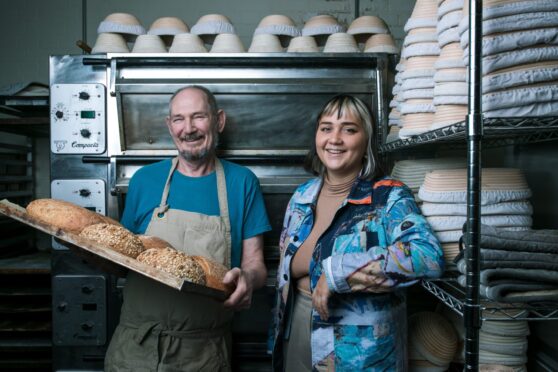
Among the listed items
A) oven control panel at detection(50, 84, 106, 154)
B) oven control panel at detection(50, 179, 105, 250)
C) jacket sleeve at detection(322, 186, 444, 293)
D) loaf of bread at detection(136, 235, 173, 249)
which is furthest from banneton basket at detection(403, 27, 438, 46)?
oven control panel at detection(50, 179, 105, 250)

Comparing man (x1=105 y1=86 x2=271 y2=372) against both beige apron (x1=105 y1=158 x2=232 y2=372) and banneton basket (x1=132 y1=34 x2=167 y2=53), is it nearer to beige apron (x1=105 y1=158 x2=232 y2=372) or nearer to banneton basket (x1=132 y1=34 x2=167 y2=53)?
beige apron (x1=105 y1=158 x2=232 y2=372)

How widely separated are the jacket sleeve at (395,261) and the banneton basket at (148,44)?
154 cm

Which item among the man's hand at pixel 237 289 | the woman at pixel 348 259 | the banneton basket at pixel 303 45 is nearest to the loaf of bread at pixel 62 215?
the man's hand at pixel 237 289

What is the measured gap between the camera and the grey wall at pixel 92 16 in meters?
3.46

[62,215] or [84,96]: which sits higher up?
[84,96]

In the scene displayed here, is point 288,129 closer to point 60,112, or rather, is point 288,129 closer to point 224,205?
point 224,205

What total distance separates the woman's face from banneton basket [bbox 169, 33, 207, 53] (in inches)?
40.1

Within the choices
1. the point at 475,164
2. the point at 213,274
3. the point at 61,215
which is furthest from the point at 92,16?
the point at 475,164

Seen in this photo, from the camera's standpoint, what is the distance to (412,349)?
1.82m

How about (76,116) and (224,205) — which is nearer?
(224,205)

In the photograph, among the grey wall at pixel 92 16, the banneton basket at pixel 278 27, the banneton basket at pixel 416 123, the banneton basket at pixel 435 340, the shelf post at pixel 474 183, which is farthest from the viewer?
the grey wall at pixel 92 16

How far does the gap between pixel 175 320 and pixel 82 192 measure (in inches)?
41.3

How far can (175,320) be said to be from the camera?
1722 mm

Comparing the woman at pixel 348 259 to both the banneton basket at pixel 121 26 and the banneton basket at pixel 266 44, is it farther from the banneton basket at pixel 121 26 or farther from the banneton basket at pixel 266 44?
the banneton basket at pixel 121 26
